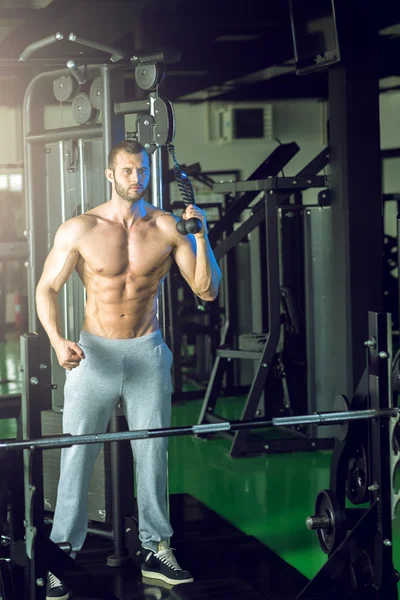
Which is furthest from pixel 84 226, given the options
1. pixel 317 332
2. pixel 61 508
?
pixel 317 332

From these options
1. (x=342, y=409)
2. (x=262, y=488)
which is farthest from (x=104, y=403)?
(x=262, y=488)

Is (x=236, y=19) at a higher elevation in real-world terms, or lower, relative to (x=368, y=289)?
higher

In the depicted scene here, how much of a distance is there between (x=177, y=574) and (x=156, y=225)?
4.19 feet

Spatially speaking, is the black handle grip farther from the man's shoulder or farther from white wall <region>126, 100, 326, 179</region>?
white wall <region>126, 100, 326, 179</region>

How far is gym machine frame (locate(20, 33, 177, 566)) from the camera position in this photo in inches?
135

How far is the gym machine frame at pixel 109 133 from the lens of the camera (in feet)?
11.2

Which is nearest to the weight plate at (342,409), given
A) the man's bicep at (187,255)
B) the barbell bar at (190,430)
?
the barbell bar at (190,430)

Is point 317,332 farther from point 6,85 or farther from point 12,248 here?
point 6,85

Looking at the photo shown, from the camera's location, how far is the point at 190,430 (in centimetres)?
278

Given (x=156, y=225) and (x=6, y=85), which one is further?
(x=6, y=85)

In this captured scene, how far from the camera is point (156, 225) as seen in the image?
132 inches

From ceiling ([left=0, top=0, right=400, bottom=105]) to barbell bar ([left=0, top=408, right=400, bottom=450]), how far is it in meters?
1.50

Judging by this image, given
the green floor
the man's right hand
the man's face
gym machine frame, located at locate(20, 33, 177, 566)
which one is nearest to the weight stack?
gym machine frame, located at locate(20, 33, 177, 566)

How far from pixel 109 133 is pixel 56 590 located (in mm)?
1688
